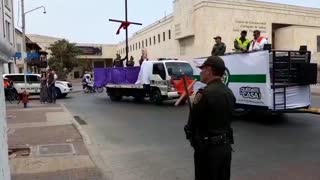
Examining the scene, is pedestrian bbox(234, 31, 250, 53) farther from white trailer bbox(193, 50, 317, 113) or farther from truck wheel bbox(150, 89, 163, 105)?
truck wheel bbox(150, 89, 163, 105)

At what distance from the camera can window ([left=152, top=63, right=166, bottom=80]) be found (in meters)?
22.1

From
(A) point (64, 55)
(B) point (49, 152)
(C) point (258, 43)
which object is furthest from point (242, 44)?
(A) point (64, 55)

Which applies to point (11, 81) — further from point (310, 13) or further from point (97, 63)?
point (97, 63)

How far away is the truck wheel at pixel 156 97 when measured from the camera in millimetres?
21984

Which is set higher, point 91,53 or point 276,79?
point 91,53

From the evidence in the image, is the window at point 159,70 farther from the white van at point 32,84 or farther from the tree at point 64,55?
the tree at point 64,55

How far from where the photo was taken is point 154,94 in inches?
888

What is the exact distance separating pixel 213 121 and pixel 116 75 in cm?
2142

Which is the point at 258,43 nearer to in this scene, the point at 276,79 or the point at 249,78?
the point at 249,78

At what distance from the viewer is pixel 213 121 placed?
4719mm

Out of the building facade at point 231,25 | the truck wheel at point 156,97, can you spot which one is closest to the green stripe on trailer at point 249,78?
the truck wheel at point 156,97

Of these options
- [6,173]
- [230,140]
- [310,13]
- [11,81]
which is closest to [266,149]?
[230,140]

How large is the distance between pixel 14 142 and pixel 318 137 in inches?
285

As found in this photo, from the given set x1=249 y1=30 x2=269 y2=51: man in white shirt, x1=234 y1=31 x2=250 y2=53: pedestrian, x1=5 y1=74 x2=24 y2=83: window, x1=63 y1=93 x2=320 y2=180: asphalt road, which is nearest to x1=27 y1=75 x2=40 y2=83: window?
x1=5 y1=74 x2=24 y2=83: window
